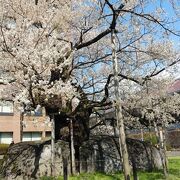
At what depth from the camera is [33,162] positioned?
1467 centimetres

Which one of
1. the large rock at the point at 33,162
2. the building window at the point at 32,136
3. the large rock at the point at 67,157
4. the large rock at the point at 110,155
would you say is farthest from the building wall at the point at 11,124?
the large rock at the point at 110,155

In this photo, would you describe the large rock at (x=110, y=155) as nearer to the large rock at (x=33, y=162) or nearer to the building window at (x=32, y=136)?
the large rock at (x=33, y=162)

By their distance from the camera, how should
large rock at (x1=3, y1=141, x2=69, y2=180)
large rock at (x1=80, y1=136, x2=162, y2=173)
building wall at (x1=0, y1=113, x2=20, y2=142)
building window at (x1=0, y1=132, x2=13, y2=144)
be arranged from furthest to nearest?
1. building wall at (x1=0, y1=113, x2=20, y2=142)
2. building window at (x1=0, y1=132, x2=13, y2=144)
3. large rock at (x1=80, y1=136, x2=162, y2=173)
4. large rock at (x1=3, y1=141, x2=69, y2=180)

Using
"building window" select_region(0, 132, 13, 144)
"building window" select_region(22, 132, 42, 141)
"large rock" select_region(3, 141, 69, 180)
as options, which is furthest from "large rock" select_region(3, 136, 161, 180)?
"building window" select_region(22, 132, 42, 141)

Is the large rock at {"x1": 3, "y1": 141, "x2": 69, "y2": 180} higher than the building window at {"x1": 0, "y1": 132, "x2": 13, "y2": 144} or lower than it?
lower

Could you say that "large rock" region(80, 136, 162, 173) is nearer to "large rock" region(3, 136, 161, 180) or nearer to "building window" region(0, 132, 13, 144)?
"large rock" region(3, 136, 161, 180)

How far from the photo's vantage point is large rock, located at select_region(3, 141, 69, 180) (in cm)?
1441

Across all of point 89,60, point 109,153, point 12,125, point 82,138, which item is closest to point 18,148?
point 82,138

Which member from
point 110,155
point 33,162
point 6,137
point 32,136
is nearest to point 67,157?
point 33,162

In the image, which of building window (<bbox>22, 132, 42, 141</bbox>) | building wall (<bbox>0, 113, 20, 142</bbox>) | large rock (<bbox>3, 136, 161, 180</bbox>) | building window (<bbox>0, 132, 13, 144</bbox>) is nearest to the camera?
large rock (<bbox>3, 136, 161, 180</bbox>)

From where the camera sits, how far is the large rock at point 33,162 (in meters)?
14.4

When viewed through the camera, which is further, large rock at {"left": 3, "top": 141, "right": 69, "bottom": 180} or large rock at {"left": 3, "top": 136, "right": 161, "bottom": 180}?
large rock at {"left": 3, "top": 136, "right": 161, "bottom": 180}

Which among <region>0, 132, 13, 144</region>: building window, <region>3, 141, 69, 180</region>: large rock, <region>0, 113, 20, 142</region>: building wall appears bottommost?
<region>3, 141, 69, 180</region>: large rock

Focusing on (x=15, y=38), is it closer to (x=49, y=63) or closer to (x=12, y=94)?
(x=49, y=63)
